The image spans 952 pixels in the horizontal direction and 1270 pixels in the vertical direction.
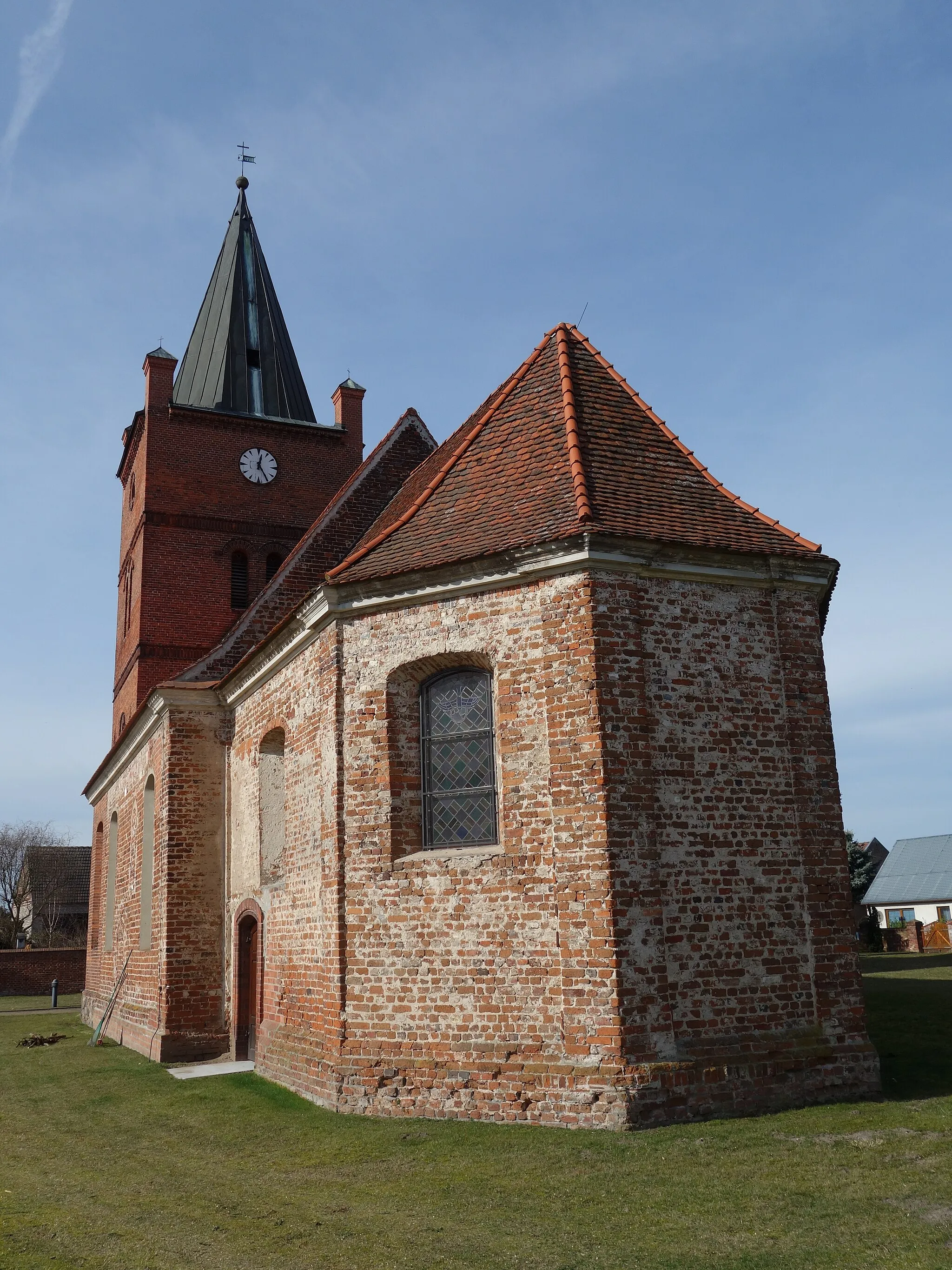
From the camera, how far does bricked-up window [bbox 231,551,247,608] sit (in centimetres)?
2038

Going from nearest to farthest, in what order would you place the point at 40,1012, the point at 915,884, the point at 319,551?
the point at 319,551 → the point at 40,1012 → the point at 915,884

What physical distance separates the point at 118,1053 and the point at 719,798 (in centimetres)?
1134

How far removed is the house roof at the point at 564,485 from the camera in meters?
10.0

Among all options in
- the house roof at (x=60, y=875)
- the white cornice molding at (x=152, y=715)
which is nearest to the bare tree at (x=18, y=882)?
the house roof at (x=60, y=875)

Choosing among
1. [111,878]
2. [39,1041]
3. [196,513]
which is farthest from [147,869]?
[196,513]

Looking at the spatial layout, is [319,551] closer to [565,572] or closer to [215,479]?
[215,479]

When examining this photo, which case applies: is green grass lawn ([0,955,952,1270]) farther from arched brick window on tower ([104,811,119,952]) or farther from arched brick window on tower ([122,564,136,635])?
arched brick window on tower ([122,564,136,635])

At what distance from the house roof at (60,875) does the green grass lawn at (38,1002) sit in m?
19.6

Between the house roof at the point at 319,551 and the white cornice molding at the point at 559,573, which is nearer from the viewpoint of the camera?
the white cornice molding at the point at 559,573

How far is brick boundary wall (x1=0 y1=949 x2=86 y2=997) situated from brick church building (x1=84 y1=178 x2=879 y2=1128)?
24063mm

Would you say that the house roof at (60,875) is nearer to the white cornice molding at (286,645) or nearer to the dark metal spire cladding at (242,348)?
the dark metal spire cladding at (242,348)

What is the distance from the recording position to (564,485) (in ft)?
33.7

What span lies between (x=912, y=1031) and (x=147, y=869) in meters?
12.2

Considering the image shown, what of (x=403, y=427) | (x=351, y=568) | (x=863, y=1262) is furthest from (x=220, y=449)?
(x=863, y=1262)
